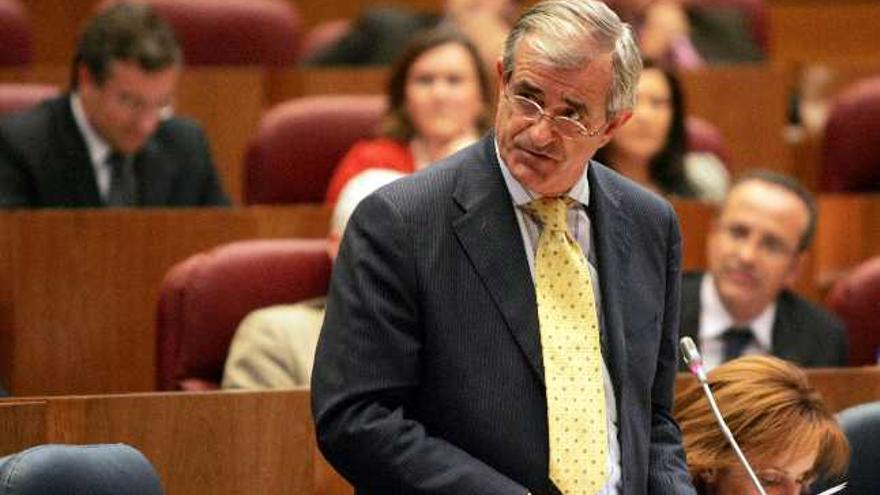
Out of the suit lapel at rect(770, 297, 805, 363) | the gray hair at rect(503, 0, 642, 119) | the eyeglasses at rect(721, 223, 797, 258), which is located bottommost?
the suit lapel at rect(770, 297, 805, 363)

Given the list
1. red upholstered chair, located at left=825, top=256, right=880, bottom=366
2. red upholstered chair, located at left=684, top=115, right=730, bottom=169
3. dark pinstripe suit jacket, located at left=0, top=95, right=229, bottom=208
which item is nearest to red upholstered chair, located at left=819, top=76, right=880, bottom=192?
red upholstered chair, located at left=684, top=115, right=730, bottom=169

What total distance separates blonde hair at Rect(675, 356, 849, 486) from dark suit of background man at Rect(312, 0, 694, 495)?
0.26m

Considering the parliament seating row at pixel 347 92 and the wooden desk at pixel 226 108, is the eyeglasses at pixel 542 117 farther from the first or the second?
the wooden desk at pixel 226 108

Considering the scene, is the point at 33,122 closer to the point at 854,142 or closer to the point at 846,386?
the point at 846,386

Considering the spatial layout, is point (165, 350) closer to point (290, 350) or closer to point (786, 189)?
point (290, 350)

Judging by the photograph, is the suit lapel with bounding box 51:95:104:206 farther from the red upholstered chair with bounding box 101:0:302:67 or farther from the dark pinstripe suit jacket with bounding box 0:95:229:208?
the red upholstered chair with bounding box 101:0:302:67

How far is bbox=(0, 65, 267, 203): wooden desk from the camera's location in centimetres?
322

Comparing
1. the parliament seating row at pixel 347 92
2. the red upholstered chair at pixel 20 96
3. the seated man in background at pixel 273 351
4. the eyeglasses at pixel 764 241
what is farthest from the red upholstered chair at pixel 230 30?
the seated man in background at pixel 273 351

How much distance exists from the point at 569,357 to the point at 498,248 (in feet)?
0.34

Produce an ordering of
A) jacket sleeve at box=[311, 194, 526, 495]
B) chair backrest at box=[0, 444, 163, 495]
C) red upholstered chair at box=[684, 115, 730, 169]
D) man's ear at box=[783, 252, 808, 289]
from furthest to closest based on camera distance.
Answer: red upholstered chair at box=[684, 115, 730, 169], man's ear at box=[783, 252, 808, 289], chair backrest at box=[0, 444, 163, 495], jacket sleeve at box=[311, 194, 526, 495]

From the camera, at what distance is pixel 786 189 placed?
2553 millimetres

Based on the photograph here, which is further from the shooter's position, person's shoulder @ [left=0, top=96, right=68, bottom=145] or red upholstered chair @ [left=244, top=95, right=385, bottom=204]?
red upholstered chair @ [left=244, top=95, right=385, bottom=204]

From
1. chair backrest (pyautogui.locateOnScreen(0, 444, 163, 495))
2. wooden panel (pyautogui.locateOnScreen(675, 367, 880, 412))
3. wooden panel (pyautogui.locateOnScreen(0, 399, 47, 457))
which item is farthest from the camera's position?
wooden panel (pyautogui.locateOnScreen(675, 367, 880, 412))

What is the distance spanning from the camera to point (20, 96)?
2.90m
